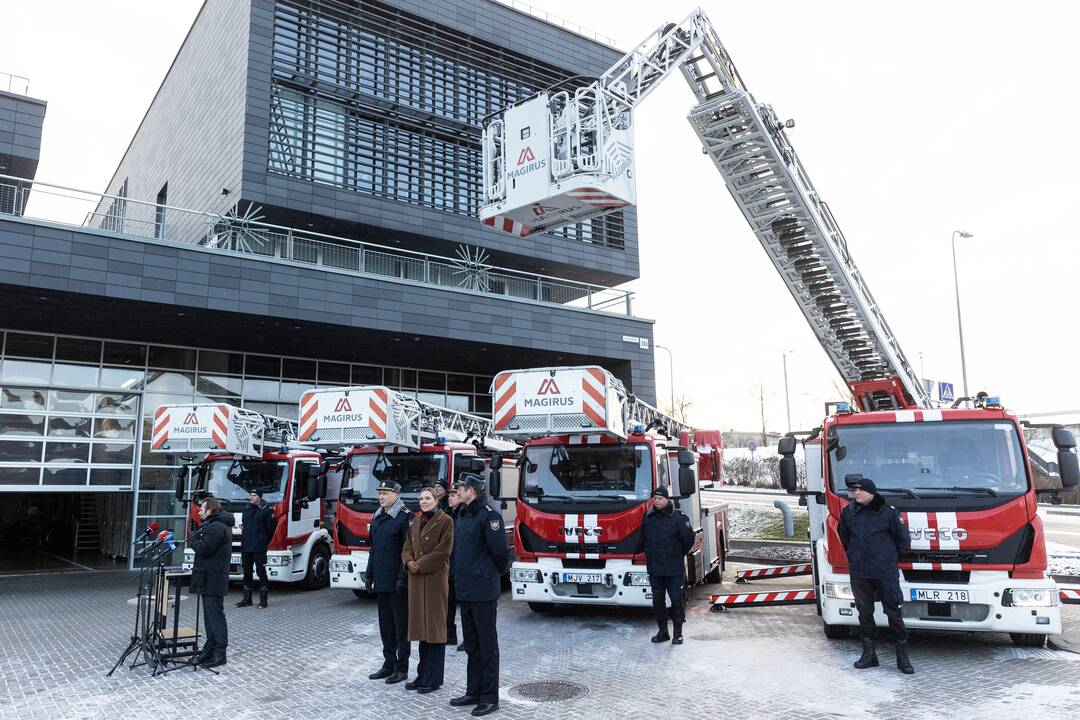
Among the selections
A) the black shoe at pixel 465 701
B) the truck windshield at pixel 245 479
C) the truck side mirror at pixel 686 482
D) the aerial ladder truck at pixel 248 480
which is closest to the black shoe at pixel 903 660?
the truck side mirror at pixel 686 482

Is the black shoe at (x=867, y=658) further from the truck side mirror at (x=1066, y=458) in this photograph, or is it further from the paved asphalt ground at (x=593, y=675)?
the truck side mirror at (x=1066, y=458)

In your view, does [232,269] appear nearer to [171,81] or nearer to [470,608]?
[470,608]

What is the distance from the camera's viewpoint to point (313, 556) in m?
13.5

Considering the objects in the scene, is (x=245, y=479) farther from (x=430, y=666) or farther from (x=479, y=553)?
(x=479, y=553)

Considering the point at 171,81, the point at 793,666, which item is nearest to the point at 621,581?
the point at 793,666

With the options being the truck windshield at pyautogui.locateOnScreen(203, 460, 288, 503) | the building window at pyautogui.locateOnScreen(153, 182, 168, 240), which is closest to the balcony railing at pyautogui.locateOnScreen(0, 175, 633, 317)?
the building window at pyautogui.locateOnScreen(153, 182, 168, 240)

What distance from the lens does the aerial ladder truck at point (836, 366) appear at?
721 cm

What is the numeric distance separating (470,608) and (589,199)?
19.6ft

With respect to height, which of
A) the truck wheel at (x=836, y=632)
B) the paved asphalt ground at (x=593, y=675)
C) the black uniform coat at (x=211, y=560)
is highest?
the black uniform coat at (x=211, y=560)

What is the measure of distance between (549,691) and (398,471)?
19.2ft

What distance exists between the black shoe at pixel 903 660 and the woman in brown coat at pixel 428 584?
428 cm

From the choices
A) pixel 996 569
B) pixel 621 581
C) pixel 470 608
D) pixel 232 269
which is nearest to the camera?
pixel 470 608

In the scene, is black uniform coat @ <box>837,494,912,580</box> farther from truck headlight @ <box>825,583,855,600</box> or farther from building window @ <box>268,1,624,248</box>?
building window @ <box>268,1,624,248</box>

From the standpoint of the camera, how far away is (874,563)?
707 cm
